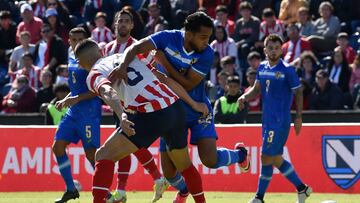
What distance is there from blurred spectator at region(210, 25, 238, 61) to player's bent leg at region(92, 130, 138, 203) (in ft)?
36.3

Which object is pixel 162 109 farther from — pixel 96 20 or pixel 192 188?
pixel 96 20

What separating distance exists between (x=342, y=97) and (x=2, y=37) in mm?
8424

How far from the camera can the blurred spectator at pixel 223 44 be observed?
2184cm

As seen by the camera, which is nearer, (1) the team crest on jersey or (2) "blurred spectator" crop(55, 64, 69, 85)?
(1) the team crest on jersey

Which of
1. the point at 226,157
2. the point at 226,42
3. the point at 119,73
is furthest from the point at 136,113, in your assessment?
the point at 226,42

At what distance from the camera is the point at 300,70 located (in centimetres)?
2069

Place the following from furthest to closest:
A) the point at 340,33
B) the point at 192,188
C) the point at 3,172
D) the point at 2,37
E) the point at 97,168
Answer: the point at 2,37
the point at 340,33
the point at 3,172
the point at 192,188
the point at 97,168

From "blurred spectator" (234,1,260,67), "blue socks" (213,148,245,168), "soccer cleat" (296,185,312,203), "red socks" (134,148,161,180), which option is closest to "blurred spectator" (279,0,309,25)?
"blurred spectator" (234,1,260,67)

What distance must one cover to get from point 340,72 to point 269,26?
6.77 feet

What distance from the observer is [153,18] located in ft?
76.7

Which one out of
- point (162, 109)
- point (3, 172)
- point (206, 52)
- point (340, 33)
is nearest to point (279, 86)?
point (206, 52)

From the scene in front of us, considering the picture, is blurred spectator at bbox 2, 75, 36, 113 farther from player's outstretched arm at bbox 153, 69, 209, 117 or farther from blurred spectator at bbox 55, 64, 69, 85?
player's outstretched arm at bbox 153, 69, 209, 117

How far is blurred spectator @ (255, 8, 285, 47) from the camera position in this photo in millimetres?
21859

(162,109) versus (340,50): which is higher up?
(162,109)
